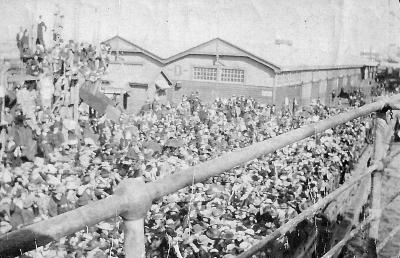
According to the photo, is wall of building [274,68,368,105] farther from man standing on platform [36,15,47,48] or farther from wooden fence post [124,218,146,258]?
wooden fence post [124,218,146,258]

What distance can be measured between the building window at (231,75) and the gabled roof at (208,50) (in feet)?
2.94

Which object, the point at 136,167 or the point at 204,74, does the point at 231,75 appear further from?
the point at 136,167

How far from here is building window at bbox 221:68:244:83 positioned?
929 inches

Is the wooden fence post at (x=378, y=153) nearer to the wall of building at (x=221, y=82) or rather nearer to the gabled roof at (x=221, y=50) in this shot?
the wall of building at (x=221, y=82)

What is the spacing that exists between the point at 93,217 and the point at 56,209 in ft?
10.6

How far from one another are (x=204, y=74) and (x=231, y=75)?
1.67 m

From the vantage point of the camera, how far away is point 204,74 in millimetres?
24516

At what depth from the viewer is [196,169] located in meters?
1.23

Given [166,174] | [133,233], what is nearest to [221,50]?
[166,174]

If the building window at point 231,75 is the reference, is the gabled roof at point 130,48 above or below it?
above

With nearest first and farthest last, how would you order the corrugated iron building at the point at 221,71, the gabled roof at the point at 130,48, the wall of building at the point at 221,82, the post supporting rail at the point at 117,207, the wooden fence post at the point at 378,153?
the post supporting rail at the point at 117,207
the wooden fence post at the point at 378,153
the corrugated iron building at the point at 221,71
the wall of building at the point at 221,82
the gabled roof at the point at 130,48

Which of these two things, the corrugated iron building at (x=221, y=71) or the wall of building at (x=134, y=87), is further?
the corrugated iron building at (x=221, y=71)

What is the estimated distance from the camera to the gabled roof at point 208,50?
2291 centimetres

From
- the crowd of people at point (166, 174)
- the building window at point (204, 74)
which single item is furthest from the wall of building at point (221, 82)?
the crowd of people at point (166, 174)
